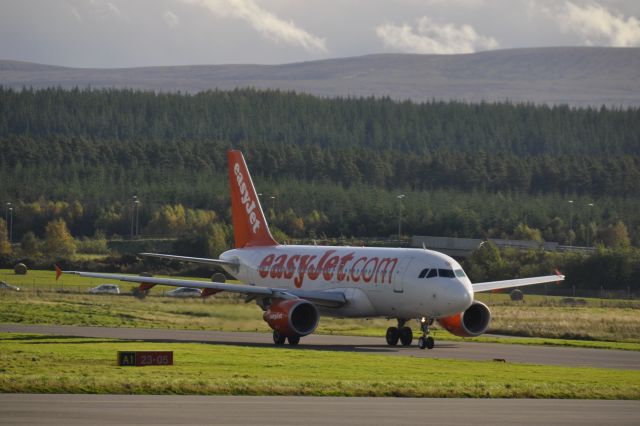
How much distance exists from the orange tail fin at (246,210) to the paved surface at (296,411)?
109ft

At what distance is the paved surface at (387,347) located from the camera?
50.3 metres

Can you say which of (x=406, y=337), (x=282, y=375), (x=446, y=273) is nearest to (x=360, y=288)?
(x=406, y=337)

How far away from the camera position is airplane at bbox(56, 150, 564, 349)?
5394 cm

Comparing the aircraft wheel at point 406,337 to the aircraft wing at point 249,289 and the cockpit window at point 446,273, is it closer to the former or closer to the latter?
the aircraft wing at point 249,289

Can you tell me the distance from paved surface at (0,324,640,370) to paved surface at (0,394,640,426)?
14.9m

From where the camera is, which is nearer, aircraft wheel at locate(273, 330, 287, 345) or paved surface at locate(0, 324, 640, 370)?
paved surface at locate(0, 324, 640, 370)

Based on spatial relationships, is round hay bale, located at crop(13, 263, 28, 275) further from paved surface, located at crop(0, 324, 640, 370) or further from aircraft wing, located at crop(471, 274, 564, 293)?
aircraft wing, located at crop(471, 274, 564, 293)

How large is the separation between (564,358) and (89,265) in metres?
81.7

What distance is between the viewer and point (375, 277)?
56.3m

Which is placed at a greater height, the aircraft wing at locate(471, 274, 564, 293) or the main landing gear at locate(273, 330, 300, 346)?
the aircraft wing at locate(471, 274, 564, 293)

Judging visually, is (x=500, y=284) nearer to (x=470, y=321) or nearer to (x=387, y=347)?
(x=470, y=321)

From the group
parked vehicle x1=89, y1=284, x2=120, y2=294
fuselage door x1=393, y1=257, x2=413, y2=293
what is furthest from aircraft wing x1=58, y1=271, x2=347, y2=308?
parked vehicle x1=89, y1=284, x2=120, y2=294

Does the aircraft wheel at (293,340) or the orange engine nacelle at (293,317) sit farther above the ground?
the orange engine nacelle at (293,317)

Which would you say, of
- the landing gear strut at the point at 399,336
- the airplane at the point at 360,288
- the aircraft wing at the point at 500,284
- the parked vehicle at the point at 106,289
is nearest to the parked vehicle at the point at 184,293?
the parked vehicle at the point at 106,289
